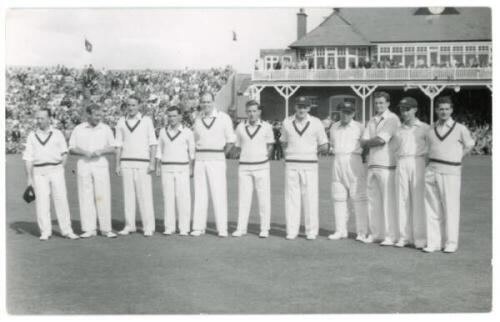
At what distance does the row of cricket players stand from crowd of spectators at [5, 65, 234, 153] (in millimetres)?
13996

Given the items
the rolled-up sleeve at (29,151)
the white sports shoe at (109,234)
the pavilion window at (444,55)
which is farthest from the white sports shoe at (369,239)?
the pavilion window at (444,55)

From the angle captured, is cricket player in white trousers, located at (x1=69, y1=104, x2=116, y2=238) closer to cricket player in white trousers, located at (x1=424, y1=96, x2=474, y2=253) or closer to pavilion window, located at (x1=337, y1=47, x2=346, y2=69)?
cricket player in white trousers, located at (x1=424, y1=96, x2=474, y2=253)

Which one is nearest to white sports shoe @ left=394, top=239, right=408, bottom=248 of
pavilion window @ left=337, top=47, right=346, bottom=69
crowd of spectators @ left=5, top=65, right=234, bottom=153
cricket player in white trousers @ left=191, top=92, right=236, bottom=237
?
cricket player in white trousers @ left=191, top=92, right=236, bottom=237

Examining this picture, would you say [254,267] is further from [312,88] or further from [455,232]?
[312,88]

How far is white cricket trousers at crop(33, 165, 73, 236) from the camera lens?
801cm

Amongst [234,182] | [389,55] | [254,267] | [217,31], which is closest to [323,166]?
[234,182]

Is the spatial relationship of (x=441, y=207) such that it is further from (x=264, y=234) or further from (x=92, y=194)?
(x=92, y=194)

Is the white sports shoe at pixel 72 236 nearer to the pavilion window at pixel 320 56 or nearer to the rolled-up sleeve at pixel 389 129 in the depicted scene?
the rolled-up sleeve at pixel 389 129

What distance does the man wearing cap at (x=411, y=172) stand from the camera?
7488mm

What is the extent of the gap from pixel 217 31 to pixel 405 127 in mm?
3014

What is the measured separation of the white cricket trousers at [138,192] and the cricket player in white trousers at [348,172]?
2.58 m

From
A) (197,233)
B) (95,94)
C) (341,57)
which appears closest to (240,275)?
(197,233)

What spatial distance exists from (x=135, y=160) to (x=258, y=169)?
5.79ft

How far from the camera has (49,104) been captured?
79.6 feet
